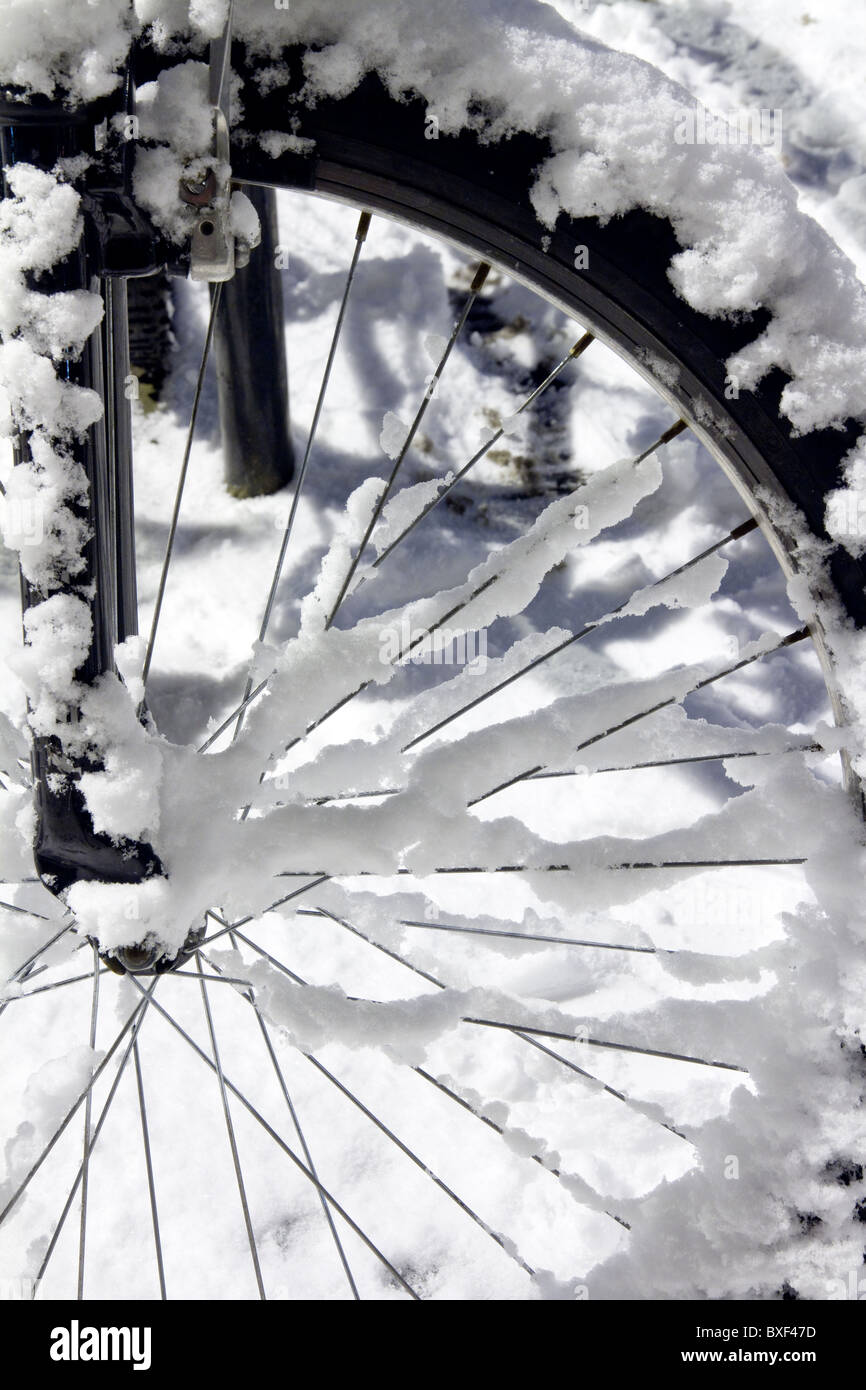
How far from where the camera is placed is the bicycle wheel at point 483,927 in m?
0.79

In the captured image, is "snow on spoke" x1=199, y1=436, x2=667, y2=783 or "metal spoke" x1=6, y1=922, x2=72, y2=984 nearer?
"snow on spoke" x1=199, y1=436, x2=667, y2=783

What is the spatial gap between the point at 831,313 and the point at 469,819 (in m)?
0.48

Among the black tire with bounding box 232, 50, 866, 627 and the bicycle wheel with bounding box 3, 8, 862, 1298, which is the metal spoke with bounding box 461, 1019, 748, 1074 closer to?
the bicycle wheel with bounding box 3, 8, 862, 1298

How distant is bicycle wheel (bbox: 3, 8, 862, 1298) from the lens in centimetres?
79

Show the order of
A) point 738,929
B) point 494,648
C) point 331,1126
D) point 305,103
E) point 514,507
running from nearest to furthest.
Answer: point 305,103 → point 331,1126 → point 738,929 → point 494,648 → point 514,507

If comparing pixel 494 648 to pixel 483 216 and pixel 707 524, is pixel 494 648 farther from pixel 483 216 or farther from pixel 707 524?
pixel 483 216

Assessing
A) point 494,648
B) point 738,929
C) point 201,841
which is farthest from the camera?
point 494,648

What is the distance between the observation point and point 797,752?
92cm

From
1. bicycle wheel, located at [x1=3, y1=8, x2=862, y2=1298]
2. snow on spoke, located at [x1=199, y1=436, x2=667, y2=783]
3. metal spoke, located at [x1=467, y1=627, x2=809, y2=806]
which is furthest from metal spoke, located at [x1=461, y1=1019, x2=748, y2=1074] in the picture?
snow on spoke, located at [x1=199, y1=436, x2=667, y2=783]

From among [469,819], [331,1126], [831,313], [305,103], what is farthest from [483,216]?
[331,1126]

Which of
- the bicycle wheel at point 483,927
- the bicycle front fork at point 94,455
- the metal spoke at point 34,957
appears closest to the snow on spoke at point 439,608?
the bicycle wheel at point 483,927

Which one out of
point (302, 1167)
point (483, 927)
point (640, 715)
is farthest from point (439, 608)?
point (302, 1167)

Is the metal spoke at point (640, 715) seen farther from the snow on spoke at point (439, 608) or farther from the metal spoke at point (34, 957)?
the metal spoke at point (34, 957)

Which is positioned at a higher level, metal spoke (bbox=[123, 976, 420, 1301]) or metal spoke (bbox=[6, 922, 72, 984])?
metal spoke (bbox=[6, 922, 72, 984])
